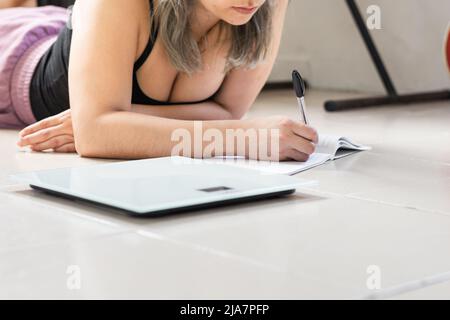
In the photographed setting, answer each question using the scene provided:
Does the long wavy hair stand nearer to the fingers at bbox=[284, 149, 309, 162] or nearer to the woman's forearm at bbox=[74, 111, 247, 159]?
the woman's forearm at bbox=[74, 111, 247, 159]

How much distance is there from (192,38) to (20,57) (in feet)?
2.01

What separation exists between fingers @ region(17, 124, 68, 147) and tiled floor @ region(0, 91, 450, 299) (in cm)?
22

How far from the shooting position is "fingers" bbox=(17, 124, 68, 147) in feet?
5.36

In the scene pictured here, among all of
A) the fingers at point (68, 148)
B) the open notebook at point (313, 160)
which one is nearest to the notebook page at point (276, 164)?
the open notebook at point (313, 160)

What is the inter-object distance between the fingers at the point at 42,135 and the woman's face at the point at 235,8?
414 millimetres

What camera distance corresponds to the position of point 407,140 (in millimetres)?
1908

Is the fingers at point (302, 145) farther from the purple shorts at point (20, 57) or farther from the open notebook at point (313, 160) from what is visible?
the purple shorts at point (20, 57)

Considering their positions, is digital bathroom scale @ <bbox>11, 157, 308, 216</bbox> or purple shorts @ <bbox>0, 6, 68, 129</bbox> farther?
purple shorts @ <bbox>0, 6, 68, 129</bbox>

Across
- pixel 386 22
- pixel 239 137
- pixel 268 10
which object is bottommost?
pixel 239 137

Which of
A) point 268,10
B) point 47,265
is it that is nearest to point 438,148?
point 268,10

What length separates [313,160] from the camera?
1.47 metres

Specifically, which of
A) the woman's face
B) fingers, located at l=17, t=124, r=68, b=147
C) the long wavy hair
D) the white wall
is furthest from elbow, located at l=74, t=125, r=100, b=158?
the white wall

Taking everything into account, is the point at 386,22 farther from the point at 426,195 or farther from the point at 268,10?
the point at 426,195
